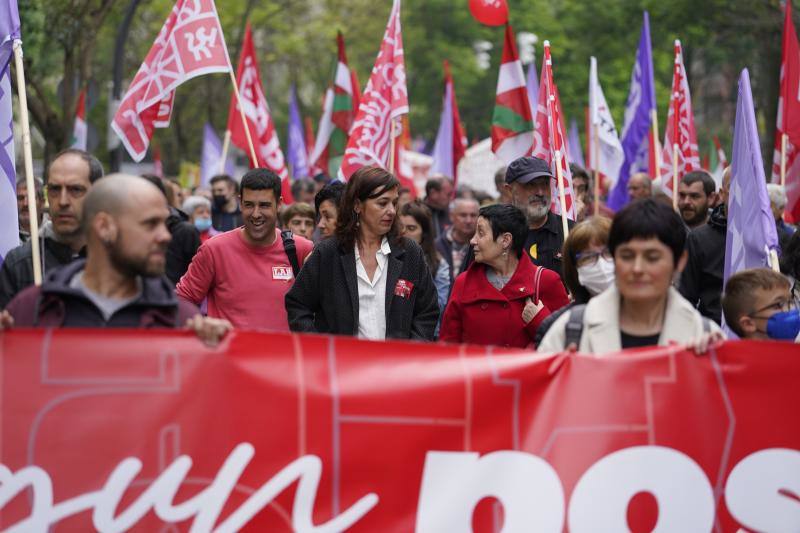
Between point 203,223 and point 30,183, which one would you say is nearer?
point 30,183

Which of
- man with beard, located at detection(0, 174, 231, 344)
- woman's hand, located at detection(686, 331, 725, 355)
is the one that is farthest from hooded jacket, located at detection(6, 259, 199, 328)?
woman's hand, located at detection(686, 331, 725, 355)

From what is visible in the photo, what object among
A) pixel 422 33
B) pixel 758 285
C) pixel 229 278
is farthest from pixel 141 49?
pixel 758 285

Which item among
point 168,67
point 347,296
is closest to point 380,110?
point 168,67

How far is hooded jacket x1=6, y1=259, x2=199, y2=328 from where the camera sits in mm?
4492

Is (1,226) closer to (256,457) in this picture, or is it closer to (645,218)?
(256,457)

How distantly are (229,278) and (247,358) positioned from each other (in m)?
2.57

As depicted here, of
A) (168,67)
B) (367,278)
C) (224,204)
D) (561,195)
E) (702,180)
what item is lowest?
(224,204)

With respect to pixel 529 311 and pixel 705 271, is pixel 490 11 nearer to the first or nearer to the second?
pixel 705 271

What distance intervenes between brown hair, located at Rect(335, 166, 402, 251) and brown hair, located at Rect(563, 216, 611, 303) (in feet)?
4.21

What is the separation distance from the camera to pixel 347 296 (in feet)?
21.7

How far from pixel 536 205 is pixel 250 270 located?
185 centimetres

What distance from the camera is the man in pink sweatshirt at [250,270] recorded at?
7160 mm

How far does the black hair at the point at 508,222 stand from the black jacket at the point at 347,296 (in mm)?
413

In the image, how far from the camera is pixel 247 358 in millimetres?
4652
